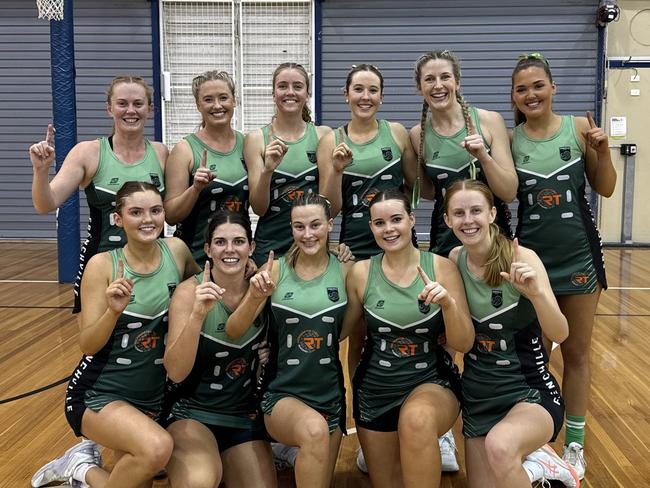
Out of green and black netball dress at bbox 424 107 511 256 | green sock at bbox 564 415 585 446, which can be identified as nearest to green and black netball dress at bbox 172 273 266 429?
green and black netball dress at bbox 424 107 511 256

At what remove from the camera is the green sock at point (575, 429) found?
3.24 m

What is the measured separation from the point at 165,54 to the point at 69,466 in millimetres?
7361

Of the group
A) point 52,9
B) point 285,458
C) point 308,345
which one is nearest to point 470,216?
point 308,345

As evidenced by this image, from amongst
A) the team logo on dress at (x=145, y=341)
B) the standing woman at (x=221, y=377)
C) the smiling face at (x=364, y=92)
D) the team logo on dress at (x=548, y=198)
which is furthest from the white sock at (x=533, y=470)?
the smiling face at (x=364, y=92)

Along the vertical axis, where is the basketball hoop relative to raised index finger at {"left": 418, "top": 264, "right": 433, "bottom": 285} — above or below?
above

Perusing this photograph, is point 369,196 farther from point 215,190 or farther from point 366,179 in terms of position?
point 215,190

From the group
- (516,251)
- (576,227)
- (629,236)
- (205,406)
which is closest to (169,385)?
(205,406)

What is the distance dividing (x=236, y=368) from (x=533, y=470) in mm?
1288

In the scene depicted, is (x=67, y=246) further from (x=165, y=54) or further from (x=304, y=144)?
(x=304, y=144)

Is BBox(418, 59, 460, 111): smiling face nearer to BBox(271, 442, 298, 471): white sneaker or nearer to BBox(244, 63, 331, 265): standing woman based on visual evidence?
BBox(244, 63, 331, 265): standing woman

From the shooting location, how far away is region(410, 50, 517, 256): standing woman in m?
3.09

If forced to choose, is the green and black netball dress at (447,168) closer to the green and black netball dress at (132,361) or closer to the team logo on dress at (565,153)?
the team logo on dress at (565,153)

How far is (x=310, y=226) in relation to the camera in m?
2.80

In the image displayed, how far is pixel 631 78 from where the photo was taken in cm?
925
